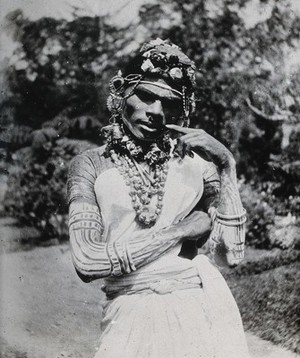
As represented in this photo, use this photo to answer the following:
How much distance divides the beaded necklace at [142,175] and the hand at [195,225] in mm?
76

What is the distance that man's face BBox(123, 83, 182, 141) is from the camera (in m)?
2.28

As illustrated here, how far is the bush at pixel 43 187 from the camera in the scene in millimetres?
2451

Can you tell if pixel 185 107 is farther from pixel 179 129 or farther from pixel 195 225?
pixel 195 225

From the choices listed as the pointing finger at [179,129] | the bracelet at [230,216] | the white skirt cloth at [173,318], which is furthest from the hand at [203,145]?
the white skirt cloth at [173,318]

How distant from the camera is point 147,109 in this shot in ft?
7.48

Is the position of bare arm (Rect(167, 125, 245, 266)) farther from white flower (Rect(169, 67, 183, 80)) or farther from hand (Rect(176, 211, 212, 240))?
white flower (Rect(169, 67, 183, 80))

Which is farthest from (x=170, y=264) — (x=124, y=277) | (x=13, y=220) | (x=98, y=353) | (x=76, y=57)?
(x=76, y=57)

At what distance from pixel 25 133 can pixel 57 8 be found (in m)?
0.35

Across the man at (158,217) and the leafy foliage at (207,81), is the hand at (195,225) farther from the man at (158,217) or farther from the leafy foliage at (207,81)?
the leafy foliage at (207,81)

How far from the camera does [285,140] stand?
2.59 m

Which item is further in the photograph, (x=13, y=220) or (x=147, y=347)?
(x=13, y=220)

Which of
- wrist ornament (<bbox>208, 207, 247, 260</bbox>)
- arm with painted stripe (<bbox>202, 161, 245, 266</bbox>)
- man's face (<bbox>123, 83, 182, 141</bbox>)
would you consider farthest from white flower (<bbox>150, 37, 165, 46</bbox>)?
wrist ornament (<bbox>208, 207, 247, 260</bbox>)

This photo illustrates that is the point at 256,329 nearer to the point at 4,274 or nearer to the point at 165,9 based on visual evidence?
the point at 4,274

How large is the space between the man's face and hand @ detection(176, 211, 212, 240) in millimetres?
234
